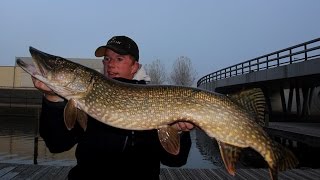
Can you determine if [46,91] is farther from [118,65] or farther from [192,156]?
[192,156]

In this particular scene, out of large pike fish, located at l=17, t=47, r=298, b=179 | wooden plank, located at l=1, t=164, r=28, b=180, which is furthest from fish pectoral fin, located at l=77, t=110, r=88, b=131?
wooden plank, located at l=1, t=164, r=28, b=180

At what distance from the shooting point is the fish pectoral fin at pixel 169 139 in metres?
2.94

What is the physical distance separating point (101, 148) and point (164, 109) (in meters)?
0.58

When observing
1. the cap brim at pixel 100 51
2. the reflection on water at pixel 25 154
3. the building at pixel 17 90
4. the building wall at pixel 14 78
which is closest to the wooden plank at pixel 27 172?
the reflection on water at pixel 25 154

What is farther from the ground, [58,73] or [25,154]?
[58,73]

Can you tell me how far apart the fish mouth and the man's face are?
637 millimetres

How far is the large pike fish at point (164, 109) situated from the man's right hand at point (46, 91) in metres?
0.05

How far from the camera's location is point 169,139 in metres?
2.96

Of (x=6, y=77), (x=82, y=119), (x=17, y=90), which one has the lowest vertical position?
(x=82, y=119)

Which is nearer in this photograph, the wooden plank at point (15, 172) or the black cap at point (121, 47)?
the black cap at point (121, 47)

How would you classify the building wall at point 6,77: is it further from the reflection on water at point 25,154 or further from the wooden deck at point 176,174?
the wooden deck at point 176,174

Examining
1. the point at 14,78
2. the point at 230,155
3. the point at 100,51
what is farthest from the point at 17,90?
the point at 230,155

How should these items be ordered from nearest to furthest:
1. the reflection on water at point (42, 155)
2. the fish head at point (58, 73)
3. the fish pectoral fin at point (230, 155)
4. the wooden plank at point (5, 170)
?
the fish head at point (58, 73) → the fish pectoral fin at point (230, 155) → the wooden plank at point (5, 170) → the reflection on water at point (42, 155)

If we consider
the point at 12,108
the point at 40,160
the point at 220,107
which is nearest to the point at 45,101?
the point at 220,107
